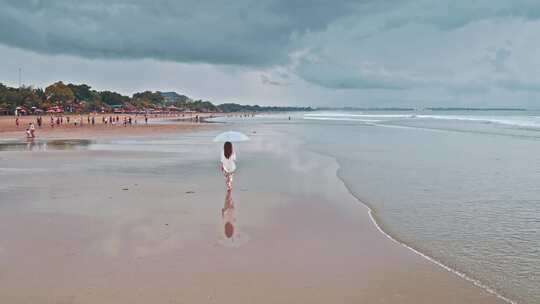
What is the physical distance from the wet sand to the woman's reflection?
11 centimetres

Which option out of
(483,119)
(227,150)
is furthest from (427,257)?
(483,119)

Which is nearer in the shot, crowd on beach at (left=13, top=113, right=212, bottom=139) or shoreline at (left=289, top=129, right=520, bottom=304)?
shoreline at (left=289, top=129, right=520, bottom=304)

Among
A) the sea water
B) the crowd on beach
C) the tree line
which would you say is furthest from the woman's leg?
the tree line

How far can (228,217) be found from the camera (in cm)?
969

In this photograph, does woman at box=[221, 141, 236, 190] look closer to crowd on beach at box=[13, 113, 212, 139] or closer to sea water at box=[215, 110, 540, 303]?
sea water at box=[215, 110, 540, 303]

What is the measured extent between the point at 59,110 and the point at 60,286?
391ft

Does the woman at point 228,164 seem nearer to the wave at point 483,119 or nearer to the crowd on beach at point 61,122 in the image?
the crowd on beach at point 61,122

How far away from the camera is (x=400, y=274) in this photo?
21.1 ft

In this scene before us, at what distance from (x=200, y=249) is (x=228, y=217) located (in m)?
2.32

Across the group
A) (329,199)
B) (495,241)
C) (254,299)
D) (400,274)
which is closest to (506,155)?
(329,199)

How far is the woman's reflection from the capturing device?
8.52 metres

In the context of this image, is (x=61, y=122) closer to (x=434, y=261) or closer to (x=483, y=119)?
(x=434, y=261)

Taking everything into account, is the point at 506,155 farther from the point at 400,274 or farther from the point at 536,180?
the point at 400,274

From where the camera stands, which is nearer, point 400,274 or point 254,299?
point 254,299
